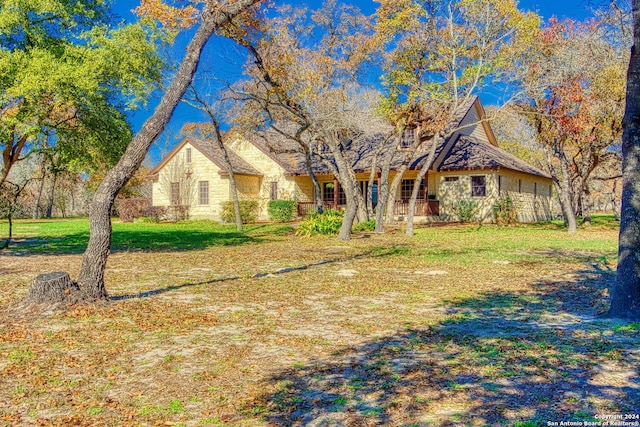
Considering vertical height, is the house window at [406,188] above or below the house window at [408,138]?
below

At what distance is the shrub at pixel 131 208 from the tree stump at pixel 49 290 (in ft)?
85.3

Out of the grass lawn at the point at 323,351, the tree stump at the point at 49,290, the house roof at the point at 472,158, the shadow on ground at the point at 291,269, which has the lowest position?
the grass lawn at the point at 323,351

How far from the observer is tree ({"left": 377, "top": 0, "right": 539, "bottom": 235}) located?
55.8 feet

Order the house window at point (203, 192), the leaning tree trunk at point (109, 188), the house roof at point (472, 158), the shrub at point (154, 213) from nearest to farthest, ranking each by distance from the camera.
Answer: the leaning tree trunk at point (109, 188) → the house roof at point (472, 158) → the shrub at point (154, 213) → the house window at point (203, 192)

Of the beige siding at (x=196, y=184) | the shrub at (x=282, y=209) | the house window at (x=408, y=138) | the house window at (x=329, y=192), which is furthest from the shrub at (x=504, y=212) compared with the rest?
the beige siding at (x=196, y=184)

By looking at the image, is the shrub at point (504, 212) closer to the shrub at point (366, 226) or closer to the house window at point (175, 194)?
the shrub at point (366, 226)

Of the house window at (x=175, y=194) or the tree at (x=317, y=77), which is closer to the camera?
the tree at (x=317, y=77)

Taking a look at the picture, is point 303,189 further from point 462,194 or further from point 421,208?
point 462,194

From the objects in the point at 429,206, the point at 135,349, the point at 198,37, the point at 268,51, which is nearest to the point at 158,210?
the point at 429,206

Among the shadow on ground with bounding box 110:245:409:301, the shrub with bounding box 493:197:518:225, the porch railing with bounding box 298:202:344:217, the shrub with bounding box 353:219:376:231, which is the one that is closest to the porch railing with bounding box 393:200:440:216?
the shrub with bounding box 493:197:518:225

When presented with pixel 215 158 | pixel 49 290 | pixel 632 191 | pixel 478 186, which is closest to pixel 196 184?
pixel 215 158

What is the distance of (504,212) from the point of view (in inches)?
986

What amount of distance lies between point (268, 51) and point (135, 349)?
40.4 feet

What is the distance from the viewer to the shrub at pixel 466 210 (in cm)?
2602
